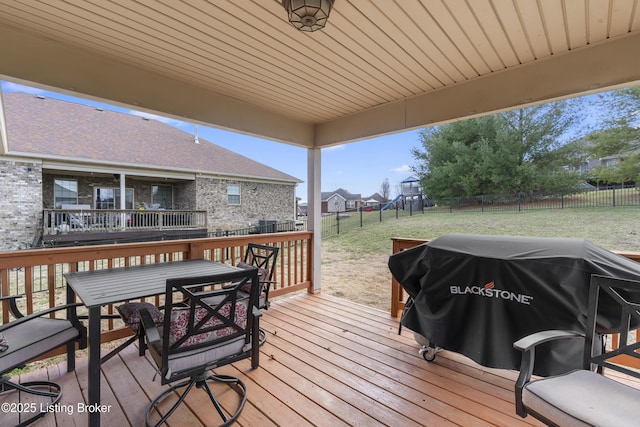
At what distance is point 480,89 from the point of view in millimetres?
2809

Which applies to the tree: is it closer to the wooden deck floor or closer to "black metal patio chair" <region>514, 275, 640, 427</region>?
the wooden deck floor

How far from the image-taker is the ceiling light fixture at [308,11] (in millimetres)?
1533

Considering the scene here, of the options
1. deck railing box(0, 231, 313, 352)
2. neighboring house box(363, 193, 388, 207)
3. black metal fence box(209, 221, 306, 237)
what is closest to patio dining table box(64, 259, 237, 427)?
deck railing box(0, 231, 313, 352)

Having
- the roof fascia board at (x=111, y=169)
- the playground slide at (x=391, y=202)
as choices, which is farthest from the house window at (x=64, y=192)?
the playground slide at (x=391, y=202)

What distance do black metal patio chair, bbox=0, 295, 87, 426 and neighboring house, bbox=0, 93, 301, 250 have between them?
6.76m

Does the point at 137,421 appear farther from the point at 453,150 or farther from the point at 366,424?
the point at 453,150

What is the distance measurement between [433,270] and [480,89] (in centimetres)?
196

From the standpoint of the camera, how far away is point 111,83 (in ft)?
8.07

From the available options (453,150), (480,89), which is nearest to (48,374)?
(480,89)

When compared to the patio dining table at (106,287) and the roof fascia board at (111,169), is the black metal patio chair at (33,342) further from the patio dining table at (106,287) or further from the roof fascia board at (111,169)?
the roof fascia board at (111,169)

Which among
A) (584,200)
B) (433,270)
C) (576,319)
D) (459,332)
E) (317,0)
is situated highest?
(317,0)

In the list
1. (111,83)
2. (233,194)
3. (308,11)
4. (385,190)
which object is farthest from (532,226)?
(233,194)

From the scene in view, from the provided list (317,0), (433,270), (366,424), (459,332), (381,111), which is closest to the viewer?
(317,0)

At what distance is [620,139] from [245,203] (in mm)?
11069
